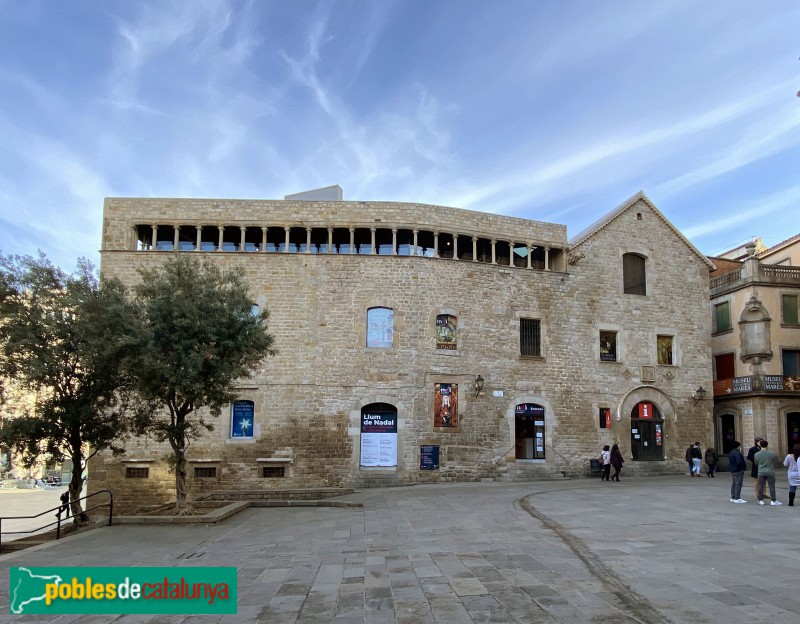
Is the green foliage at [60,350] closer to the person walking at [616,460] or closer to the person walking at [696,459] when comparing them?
the person walking at [616,460]

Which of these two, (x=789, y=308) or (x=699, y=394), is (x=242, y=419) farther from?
(x=789, y=308)

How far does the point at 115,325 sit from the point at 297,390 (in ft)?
31.9

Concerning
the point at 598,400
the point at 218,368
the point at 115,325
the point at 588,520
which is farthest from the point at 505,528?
the point at 598,400

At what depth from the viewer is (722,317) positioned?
32344 mm

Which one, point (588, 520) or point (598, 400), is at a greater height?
point (598, 400)

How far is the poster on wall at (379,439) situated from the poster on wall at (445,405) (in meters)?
1.63

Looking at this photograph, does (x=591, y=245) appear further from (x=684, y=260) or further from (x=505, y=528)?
(x=505, y=528)

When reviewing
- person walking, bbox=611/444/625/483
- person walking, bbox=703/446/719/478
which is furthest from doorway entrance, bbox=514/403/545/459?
person walking, bbox=703/446/719/478

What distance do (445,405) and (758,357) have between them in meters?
16.1

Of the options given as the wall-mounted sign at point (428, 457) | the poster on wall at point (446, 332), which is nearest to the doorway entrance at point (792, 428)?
the poster on wall at point (446, 332)

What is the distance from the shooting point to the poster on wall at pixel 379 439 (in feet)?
77.3

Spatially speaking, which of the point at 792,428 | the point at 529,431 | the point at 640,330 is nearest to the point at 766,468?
the point at 529,431

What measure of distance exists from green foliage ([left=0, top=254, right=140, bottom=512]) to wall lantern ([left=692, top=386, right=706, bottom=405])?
77.1 ft

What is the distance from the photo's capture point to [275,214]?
24.4 m
